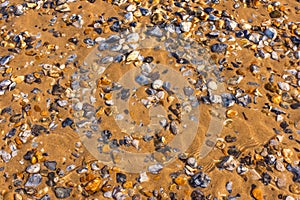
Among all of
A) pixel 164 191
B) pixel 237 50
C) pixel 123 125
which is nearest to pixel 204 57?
pixel 237 50

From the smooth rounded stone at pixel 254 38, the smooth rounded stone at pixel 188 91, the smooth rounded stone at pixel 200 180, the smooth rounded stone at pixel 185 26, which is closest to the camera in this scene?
the smooth rounded stone at pixel 200 180

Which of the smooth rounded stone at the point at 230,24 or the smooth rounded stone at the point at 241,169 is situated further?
the smooth rounded stone at the point at 230,24

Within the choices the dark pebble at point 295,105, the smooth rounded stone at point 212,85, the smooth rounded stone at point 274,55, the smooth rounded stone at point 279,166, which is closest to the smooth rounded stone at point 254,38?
the smooth rounded stone at point 274,55

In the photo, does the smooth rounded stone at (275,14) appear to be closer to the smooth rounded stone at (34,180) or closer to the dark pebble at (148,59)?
the dark pebble at (148,59)

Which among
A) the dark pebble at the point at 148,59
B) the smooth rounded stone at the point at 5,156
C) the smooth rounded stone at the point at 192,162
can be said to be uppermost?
the dark pebble at the point at 148,59

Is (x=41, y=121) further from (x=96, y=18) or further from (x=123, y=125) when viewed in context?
(x=96, y=18)

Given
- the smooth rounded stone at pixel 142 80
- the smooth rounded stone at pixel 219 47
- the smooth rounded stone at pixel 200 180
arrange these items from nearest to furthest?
1. the smooth rounded stone at pixel 200 180
2. the smooth rounded stone at pixel 142 80
3. the smooth rounded stone at pixel 219 47

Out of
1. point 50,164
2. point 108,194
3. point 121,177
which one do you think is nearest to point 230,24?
point 121,177
